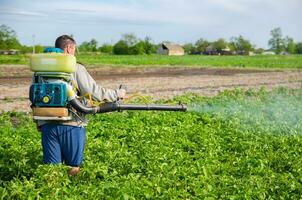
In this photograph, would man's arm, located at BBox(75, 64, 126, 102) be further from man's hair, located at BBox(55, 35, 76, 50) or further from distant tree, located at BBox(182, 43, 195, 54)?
distant tree, located at BBox(182, 43, 195, 54)

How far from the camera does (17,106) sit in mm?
12117

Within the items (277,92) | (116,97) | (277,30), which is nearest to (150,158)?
(116,97)

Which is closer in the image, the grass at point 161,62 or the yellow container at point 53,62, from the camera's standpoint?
the yellow container at point 53,62

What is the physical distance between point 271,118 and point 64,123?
678 cm

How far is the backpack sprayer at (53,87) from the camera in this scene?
451 cm

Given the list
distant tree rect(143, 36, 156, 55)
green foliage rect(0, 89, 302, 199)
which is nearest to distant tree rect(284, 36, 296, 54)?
distant tree rect(143, 36, 156, 55)

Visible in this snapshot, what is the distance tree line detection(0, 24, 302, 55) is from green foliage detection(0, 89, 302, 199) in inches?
1495

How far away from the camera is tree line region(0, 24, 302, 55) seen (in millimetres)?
59713

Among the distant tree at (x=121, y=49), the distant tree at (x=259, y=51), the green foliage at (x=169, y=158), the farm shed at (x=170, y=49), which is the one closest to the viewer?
the green foliage at (x=169, y=158)

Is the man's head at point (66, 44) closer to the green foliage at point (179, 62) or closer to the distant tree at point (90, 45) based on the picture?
the green foliage at point (179, 62)

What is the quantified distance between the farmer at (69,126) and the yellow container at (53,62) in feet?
0.82

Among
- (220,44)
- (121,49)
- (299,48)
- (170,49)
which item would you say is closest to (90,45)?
(121,49)

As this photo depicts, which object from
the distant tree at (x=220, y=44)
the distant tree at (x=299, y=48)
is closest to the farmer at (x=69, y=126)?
the distant tree at (x=220, y=44)

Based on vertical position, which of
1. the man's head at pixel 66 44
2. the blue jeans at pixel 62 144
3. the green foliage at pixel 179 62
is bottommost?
the green foliage at pixel 179 62
